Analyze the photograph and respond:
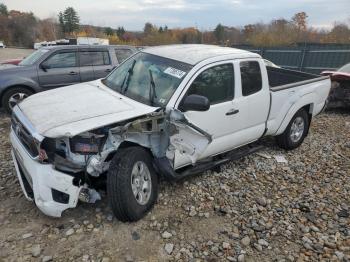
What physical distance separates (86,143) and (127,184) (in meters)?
0.59

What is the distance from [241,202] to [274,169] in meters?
1.27

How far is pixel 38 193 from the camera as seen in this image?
3182mm

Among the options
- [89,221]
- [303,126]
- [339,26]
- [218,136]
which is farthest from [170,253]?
[339,26]

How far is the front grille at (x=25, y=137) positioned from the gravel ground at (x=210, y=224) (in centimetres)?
81

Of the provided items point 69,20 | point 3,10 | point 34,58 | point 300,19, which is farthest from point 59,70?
point 3,10

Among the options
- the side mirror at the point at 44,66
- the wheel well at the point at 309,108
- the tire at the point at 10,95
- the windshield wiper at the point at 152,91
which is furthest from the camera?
the side mirror at the point at 44,66

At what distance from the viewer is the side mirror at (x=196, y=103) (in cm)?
368

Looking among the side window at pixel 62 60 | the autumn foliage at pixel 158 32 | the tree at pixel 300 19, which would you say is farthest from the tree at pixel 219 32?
the side window at pixel 62 60

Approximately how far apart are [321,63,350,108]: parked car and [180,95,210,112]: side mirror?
6.33 meters

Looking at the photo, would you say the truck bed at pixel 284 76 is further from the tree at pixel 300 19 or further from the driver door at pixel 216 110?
the tree at pixel 300 19

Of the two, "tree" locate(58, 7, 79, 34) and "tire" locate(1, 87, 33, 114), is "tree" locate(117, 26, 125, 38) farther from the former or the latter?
"tire" locate(1, 87, 33, 114)

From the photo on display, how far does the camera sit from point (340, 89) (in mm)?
8734

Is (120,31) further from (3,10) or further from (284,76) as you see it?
(284,76)

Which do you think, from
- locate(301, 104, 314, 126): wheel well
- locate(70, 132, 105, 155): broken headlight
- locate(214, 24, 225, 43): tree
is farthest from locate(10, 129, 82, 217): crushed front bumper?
locate(214, 24, 225, 43): tree
